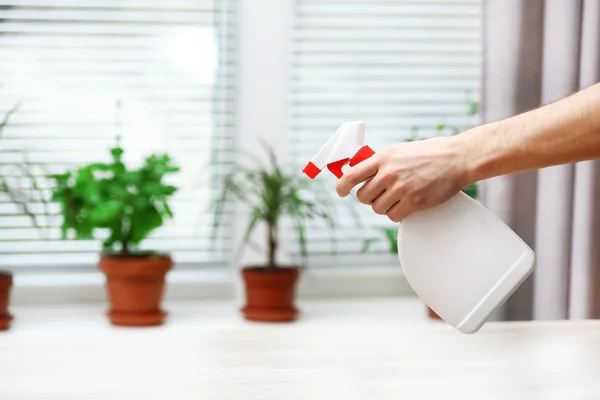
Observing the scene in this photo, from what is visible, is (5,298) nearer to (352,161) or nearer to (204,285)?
(204,285)

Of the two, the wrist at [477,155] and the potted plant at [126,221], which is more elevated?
the wrist at [477,155]

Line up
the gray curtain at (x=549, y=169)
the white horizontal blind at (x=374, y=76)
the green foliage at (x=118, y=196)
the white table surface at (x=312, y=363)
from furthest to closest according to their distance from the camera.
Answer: the white horizontal blind at (x=374, y=76) < the green foliage at (x=118, y=196) < the gray curtain at (x=549, y=169) < the white table surface at (x=312, y=363)

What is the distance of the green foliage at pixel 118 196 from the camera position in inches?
69.1

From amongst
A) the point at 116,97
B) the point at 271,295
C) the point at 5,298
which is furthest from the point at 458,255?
the point at 116,97

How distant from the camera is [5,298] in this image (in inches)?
68.0

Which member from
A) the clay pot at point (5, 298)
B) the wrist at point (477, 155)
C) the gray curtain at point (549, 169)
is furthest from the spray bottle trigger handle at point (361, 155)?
the clay pot at point (5, 298)

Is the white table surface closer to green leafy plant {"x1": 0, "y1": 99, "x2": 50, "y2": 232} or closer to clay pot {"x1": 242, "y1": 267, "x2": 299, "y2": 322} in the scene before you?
clay pot {"x1": 242, "y1": 267, "x2": 299, "y2": 322}

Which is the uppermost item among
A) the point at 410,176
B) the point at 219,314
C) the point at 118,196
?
the point at 410,176

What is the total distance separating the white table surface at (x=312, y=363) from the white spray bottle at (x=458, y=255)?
0.07 meters

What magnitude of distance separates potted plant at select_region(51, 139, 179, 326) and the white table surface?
2.47 feet

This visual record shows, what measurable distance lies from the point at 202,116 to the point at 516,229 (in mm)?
875

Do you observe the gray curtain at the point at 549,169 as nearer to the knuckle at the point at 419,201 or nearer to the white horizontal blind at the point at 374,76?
the white horizontal blind at the point at 374,76

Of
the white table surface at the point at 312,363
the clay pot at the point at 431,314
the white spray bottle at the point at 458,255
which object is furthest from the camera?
the clay pot at the point at 431,314

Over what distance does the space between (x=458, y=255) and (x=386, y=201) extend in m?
0.12
